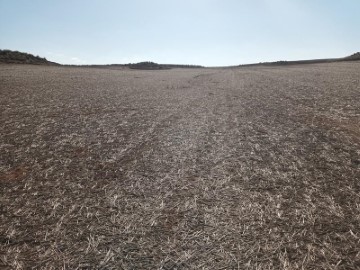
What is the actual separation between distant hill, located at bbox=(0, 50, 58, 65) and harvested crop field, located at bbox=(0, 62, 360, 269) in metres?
44.8

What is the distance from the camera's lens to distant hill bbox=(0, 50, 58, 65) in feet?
167

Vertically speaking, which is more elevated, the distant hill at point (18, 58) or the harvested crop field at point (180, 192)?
the distant hill at point (18, 58)

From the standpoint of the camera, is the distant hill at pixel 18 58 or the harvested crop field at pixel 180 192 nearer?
the harvested crop field at pixel 180 192

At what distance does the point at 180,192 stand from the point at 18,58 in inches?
2288

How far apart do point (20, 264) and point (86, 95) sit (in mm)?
17084

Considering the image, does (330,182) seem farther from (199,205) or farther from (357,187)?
(199,205)

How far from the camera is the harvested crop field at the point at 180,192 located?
4.96 meters

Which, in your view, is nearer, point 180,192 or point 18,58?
point 180,192

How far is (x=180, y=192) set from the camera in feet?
22.8

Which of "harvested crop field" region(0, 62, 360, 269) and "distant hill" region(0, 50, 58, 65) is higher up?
"distant hill" region(0, 50, 58, 65)

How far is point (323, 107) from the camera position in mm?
15992

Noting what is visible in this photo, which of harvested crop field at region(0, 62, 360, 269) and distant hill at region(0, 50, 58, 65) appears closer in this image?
harvested crop field at region(0, 62, 360, 269)

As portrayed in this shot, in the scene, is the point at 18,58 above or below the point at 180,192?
above

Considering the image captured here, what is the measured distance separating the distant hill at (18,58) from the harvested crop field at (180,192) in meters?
44.8
